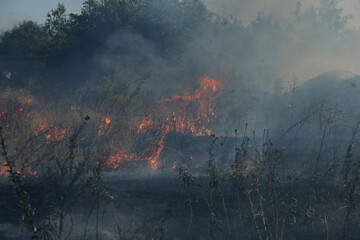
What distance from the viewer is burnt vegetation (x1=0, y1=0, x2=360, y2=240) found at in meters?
5.09

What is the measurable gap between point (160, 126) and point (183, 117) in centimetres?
533

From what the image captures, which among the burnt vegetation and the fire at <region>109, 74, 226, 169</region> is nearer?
the burnt vegetation

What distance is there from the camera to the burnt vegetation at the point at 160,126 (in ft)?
16.7

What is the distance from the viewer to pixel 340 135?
39.7 ft

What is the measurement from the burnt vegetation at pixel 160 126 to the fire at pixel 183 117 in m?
0.07

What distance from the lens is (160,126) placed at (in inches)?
338

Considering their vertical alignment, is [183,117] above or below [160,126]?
above

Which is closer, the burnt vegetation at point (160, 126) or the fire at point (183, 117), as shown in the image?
the burnt vegetation at point (160, 126)

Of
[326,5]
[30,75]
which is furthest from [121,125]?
[326,5]

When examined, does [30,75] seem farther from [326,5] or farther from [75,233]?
[326,5]

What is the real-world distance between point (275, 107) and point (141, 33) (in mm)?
8789

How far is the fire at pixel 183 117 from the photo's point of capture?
32.7ft

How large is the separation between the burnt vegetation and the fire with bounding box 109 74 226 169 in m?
0.07

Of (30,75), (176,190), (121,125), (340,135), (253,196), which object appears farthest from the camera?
(30,75)
